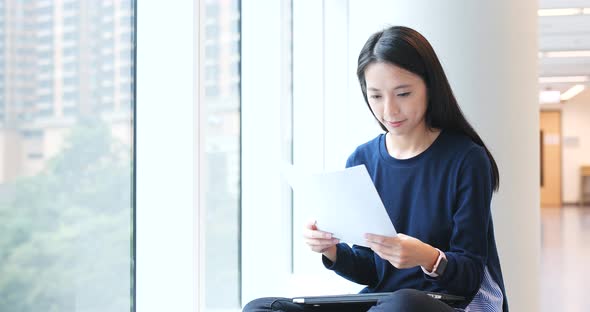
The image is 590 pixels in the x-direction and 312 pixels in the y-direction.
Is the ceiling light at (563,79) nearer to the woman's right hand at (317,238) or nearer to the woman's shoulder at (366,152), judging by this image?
the woman's shoulder at (366,152)

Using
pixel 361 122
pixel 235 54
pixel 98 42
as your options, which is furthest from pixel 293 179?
Result: pixel 235 54

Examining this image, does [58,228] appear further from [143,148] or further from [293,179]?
[293,179]

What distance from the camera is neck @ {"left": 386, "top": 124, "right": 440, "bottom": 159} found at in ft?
6.30

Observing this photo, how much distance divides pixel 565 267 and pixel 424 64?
19.1ft

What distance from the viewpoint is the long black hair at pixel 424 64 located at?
71.3 inches

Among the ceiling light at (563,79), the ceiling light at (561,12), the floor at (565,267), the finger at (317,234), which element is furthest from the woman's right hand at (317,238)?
the ceiling light at (563,79)

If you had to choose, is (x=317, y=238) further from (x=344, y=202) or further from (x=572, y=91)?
(x=572, y=91)

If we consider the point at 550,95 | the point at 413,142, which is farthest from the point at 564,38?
the point at 413,142

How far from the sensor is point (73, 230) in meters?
2.11

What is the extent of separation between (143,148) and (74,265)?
0.52 metres

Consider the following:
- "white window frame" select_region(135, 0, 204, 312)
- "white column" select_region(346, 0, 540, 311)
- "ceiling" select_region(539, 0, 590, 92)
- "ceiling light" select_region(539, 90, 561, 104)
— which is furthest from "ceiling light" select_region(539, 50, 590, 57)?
"white window frame" select_region(135, 0, 204, 312)

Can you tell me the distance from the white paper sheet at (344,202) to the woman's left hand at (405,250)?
2 cm

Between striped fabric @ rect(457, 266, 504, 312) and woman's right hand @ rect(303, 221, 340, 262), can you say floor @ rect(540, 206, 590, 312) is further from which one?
woman's right hand @ rect(303, 221, 340, 262)

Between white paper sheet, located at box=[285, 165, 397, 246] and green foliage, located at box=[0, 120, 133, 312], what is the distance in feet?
2.21
